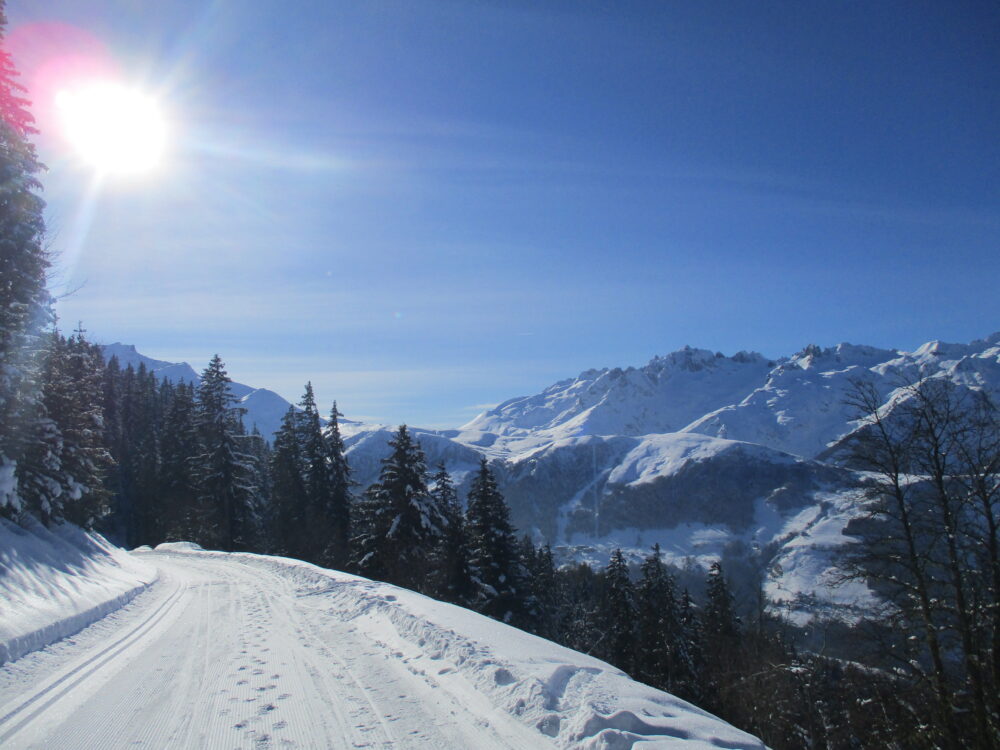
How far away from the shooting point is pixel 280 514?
36375 millimetres

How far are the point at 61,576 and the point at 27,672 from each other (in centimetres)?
609

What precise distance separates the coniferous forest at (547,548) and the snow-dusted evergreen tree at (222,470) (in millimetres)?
135

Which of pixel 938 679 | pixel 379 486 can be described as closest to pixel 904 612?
pixel 938 679

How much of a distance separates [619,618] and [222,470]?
1012 inches

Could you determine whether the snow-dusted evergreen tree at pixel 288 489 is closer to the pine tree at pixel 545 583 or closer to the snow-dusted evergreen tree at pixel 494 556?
the snow-dusted evergreen tree at pixel 494 556

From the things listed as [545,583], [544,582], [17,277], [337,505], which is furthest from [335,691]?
[545,583]

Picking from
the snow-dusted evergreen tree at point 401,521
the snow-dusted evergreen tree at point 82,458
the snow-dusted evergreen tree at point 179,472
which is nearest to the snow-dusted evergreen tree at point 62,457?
the snow-dusted evergreen tree at point 82,458

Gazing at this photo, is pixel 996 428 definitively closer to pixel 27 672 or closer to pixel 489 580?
pixel 27 672

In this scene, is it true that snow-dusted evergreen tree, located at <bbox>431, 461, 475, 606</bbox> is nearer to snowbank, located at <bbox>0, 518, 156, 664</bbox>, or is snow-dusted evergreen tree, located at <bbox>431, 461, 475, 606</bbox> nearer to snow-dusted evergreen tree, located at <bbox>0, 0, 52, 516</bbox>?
snowbank, located at <bbox>0, 518, 156, 664</bbox>

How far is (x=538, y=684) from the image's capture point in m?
6.05

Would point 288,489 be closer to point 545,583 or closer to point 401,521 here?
point 401,521

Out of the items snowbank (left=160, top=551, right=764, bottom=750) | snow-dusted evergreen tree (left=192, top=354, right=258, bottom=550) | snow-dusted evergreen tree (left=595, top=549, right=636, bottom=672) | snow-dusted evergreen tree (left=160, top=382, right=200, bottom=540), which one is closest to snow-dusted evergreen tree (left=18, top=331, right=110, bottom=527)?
snow-dusted evergreen tree (left=192, top=354, right=258, bottom=550)

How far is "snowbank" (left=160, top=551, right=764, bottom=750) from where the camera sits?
5051 mm

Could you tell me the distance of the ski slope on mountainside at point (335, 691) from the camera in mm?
5090
